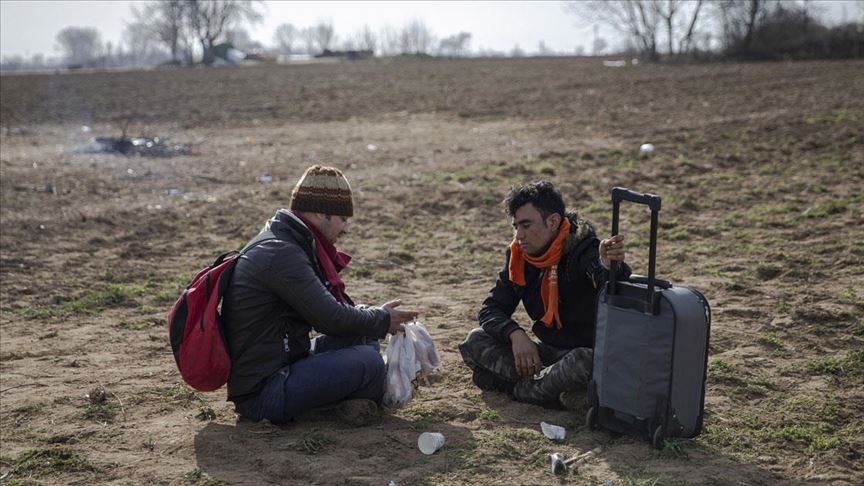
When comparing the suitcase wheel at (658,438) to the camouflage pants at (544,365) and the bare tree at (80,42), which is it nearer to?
the camouflage pants at (544,365)

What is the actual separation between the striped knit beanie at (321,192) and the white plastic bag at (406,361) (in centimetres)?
73

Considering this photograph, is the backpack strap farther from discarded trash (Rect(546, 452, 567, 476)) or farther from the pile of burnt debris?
the pile of burnt debris

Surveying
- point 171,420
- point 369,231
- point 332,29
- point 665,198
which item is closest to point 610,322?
point 171,420

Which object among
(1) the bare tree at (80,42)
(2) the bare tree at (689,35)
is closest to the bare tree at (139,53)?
(1) the bare tree at (80,42)

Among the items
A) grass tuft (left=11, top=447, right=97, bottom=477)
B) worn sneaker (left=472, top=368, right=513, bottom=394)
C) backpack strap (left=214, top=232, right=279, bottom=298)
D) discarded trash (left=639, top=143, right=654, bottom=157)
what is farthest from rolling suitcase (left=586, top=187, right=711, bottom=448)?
discarded trash (left=639, top=143, right=654, bottom=157)

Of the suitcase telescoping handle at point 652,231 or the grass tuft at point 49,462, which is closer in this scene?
the suitcase telescoping handle at point 652,231

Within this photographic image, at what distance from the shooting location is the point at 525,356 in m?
4.61

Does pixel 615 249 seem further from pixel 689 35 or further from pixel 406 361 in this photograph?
pixel 689 35

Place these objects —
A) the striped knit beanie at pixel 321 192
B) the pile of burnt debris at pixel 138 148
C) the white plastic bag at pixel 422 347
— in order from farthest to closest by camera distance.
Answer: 1. the pile of burnt debris at pixel 138 148
2. the white plastic bag at pixel 422 347
3. the striped knit beanie at pixel 321 192

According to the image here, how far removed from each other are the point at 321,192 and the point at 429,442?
47.9 inches

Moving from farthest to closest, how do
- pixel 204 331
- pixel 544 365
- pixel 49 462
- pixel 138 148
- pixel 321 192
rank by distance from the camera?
pixel 138 148
pixel 544 365
pixel 321 192
pixel 204 331
pixel 49 462

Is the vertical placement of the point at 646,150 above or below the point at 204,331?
above

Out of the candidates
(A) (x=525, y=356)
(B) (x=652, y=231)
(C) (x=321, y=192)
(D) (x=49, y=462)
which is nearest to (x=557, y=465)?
(A) (x=525, y=356)

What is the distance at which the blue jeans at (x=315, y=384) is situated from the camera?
434cm
